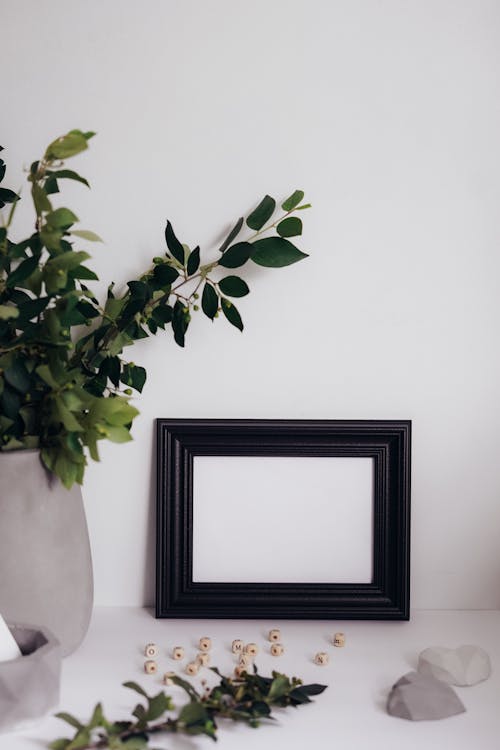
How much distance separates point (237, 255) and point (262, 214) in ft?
0.23

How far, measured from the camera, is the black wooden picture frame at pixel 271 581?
1061mm

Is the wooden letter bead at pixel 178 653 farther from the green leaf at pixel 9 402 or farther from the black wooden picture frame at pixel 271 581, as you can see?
the green leaf at pixel 9 402

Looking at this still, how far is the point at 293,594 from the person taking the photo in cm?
106

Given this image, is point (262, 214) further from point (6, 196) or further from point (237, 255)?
point (6, 196)

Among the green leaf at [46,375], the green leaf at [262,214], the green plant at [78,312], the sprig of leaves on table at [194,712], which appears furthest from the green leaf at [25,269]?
the sprig of leaves on table at [194,712]

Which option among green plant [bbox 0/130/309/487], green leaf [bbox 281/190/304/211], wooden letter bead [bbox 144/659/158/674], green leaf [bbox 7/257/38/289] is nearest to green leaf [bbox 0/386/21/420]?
green plant [bbox 0/130/309/487]

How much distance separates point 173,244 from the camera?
101 centimetres

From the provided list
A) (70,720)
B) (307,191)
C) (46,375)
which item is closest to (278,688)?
(70,720)

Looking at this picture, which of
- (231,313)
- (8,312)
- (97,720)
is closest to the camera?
(97,720)

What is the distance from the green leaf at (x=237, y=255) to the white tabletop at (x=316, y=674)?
0.50 meters

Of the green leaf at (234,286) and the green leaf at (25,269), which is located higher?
the green leaf at (234,286)

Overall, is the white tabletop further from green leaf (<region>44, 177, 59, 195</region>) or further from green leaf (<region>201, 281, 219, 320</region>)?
green leaf (<region>44, 177, 59, 195</region>)

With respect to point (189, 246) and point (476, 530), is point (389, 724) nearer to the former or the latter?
point (476, 530)

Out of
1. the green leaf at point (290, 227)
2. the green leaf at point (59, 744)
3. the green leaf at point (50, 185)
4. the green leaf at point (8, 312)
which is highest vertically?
the green leaf at point (290, 227)
